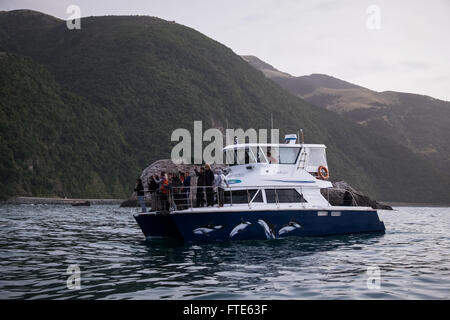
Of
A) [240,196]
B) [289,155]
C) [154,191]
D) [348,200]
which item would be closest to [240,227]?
[240,196]

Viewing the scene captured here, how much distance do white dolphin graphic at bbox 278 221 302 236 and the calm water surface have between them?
389mm

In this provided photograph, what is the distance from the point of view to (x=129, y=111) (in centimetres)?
12012

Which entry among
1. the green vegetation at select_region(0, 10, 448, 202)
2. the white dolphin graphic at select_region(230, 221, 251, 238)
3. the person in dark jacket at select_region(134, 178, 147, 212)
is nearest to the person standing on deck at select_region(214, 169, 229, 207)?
the white dolphin graphic at select_region(230, 221, 251, 238)

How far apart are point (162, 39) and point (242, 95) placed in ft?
98.5

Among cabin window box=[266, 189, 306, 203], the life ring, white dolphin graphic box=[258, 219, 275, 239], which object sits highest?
the life ring

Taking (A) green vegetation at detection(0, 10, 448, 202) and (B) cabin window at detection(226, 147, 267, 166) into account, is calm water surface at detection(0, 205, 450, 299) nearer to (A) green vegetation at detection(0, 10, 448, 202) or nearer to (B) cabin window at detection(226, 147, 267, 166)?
(B) cabin window at detection(226, 147, 267, 166)

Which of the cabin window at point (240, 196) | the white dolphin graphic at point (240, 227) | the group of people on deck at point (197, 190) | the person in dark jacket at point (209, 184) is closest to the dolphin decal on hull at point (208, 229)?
the white dolphin graphic at point (240, 227)

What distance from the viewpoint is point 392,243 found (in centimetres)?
2139

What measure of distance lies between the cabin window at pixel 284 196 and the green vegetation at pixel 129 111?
73631 mm

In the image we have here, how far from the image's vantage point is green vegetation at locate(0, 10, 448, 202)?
97.4 meters

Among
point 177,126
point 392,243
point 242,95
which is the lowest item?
point 392,243

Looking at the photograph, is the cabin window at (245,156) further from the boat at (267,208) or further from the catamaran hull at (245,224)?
the catamaran hull at (245,224)
